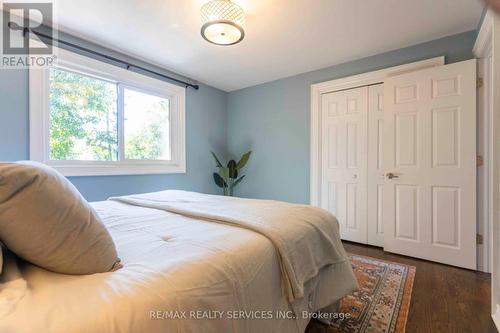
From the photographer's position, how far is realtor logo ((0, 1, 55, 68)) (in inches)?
78.5

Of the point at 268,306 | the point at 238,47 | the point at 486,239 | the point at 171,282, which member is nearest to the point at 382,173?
the point at 486,239

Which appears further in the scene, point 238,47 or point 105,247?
point 238,47

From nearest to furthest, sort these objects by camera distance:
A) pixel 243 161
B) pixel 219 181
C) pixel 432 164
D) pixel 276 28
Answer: pixel 276 28, pixel 432 164, pixel 243 161, pixel 219 181

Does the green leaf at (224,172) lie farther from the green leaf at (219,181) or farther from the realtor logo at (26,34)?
the realtor logo at (26,34)

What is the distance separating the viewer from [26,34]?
2090 millimetres

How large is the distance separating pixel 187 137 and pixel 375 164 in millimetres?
2651

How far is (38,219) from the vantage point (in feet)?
1.98

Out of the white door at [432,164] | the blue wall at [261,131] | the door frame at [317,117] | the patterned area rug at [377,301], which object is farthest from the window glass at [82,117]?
the white door at [432,164]

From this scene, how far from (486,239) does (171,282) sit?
2911 millimetres

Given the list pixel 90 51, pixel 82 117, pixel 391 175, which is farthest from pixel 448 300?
pixel 90 51

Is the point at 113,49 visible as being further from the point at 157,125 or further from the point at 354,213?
the point at 354,213

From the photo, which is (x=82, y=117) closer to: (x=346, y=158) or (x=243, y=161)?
(x=243, y=161)

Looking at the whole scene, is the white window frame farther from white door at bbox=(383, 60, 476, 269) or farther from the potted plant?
white door at bbox=(383, 60, 476, 269)

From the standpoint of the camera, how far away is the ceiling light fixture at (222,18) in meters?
1.76
